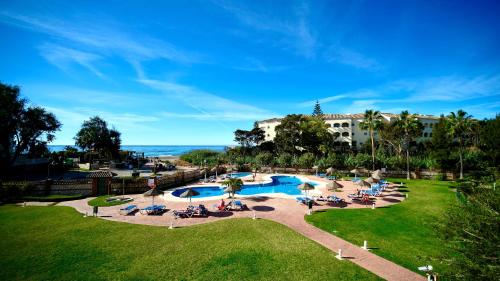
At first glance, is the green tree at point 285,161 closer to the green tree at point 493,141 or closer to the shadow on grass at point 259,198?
the shadow on grass at point 259,198

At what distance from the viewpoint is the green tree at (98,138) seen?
64.4 meters

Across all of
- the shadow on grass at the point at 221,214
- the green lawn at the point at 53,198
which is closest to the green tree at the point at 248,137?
the green lawn at the point at 53,198

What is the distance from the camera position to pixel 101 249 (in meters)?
14.2

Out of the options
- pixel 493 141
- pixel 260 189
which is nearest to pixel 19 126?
pixel 260 189

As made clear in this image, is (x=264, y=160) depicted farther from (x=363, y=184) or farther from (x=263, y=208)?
(x=263, y=208)

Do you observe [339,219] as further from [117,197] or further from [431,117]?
[431,117]

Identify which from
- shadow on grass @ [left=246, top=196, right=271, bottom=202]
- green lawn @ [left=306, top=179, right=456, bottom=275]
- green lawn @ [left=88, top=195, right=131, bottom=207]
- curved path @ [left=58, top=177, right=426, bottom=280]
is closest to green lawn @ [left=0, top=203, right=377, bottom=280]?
curved path @ [left=58, top=177, right=426, bottom=280]

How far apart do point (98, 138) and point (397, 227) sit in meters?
69.8

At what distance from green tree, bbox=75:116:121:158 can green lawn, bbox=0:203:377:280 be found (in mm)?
50697

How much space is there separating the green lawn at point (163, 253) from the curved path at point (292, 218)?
0.96 meters

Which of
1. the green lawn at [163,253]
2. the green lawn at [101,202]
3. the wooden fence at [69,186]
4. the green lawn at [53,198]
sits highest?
the wooden fence at [69,186]

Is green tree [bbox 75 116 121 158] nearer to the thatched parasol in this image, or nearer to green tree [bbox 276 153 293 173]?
green tree [bbox 276 153 293 173]

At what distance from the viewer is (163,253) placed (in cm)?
1370

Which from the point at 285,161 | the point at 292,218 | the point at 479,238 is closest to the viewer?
the point at 479,238
